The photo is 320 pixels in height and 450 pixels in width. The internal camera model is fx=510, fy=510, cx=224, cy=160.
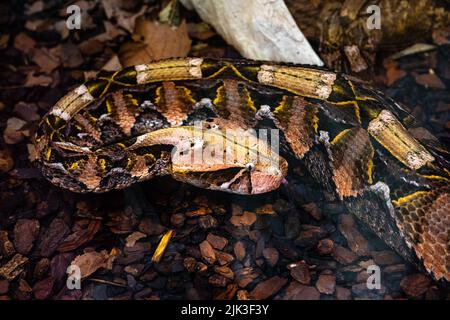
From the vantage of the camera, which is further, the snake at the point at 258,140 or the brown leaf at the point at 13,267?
the brown leaf at the point at 13,267

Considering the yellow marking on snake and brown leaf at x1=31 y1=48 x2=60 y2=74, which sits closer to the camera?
the yellow marking on snake

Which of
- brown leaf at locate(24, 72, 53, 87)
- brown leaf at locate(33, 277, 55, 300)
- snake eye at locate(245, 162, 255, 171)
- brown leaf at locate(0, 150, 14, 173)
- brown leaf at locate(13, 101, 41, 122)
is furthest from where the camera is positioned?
brown leaf at locate(24, 72, 53, 87)

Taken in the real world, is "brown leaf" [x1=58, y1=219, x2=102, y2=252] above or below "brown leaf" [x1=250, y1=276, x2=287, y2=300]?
above

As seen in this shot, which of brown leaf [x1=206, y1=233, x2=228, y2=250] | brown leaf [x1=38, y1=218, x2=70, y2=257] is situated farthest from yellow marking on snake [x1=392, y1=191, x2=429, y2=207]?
brown leaf [x1=38, y1=218, x2=70, y2=257]

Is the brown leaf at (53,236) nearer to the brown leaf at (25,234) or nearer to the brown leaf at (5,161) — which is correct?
the brown leaf at (25,234)

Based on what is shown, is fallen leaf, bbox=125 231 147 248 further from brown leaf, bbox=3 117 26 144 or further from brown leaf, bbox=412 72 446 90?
brown leaf, bbox=412 72 446 90

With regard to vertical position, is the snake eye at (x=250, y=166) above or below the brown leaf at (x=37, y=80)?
below

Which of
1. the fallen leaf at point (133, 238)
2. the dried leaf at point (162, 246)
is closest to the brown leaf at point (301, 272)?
the dried leaf at point (162, 246)
